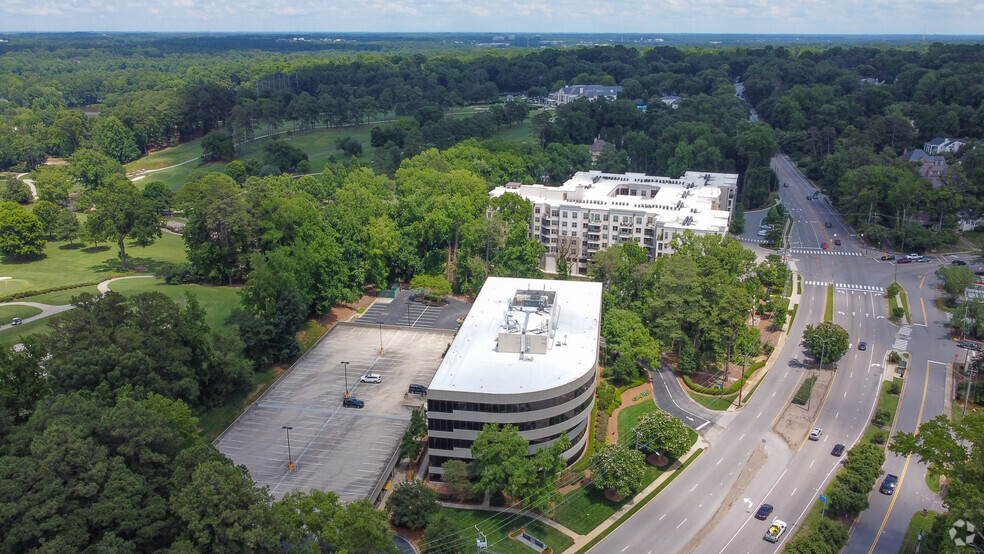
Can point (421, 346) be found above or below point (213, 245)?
below

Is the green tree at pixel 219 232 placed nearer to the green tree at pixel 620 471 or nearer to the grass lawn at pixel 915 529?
the green tree at pixel 620 471

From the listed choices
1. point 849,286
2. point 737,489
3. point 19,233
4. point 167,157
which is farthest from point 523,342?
point 167,157

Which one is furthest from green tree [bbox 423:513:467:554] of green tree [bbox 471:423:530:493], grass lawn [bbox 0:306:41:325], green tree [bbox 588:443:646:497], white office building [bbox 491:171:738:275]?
grass lawn [bbox 0:306:41:325]

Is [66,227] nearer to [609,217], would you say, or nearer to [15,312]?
[15,312]

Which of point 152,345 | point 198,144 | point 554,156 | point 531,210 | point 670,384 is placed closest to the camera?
point 152,345

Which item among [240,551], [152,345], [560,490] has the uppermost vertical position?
[152,345]

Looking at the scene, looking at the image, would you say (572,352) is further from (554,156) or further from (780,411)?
(554,156)

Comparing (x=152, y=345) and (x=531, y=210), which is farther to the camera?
(x=531, y=210)

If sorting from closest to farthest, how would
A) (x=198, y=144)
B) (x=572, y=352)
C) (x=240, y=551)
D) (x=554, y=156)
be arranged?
(x=240, y=551) → (x=572, y=352) → (x=554, y=156) → (x=198, y=144)

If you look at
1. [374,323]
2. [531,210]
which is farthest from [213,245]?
[531,210]
